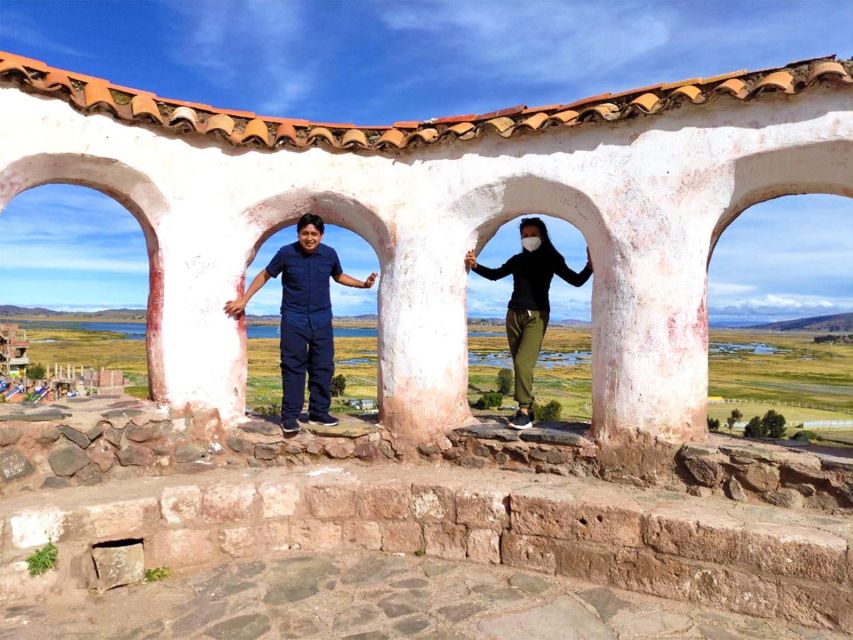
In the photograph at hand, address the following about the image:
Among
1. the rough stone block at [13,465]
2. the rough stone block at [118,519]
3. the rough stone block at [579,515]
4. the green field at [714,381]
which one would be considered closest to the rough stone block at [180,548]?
the rough stone block at [118,519]

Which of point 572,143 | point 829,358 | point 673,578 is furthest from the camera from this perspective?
point 829,358

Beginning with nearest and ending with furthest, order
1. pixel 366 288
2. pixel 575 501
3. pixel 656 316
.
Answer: pixel 575 501
pixel 656 316
pixel 366 288

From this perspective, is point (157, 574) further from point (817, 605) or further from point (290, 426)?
point (817, 605)

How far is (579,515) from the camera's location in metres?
3.75

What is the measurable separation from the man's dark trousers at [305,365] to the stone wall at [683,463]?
1.04 meters

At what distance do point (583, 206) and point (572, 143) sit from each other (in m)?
0.47

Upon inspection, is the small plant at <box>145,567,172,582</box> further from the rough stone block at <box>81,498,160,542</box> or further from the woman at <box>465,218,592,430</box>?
the woman at <box>465,218,592,430</box>

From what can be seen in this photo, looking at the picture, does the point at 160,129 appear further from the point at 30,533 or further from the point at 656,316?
the point at 656,316

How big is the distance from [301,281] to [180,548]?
7.14ft

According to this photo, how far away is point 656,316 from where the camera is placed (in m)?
4.08

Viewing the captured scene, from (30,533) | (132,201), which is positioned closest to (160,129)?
(132,201)

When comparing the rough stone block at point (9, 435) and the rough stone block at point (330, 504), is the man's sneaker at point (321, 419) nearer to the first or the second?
the rough stone block at point (330, 504)

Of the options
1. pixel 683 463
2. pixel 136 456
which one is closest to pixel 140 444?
pixel 136 456

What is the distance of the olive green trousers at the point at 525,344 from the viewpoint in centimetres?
466
